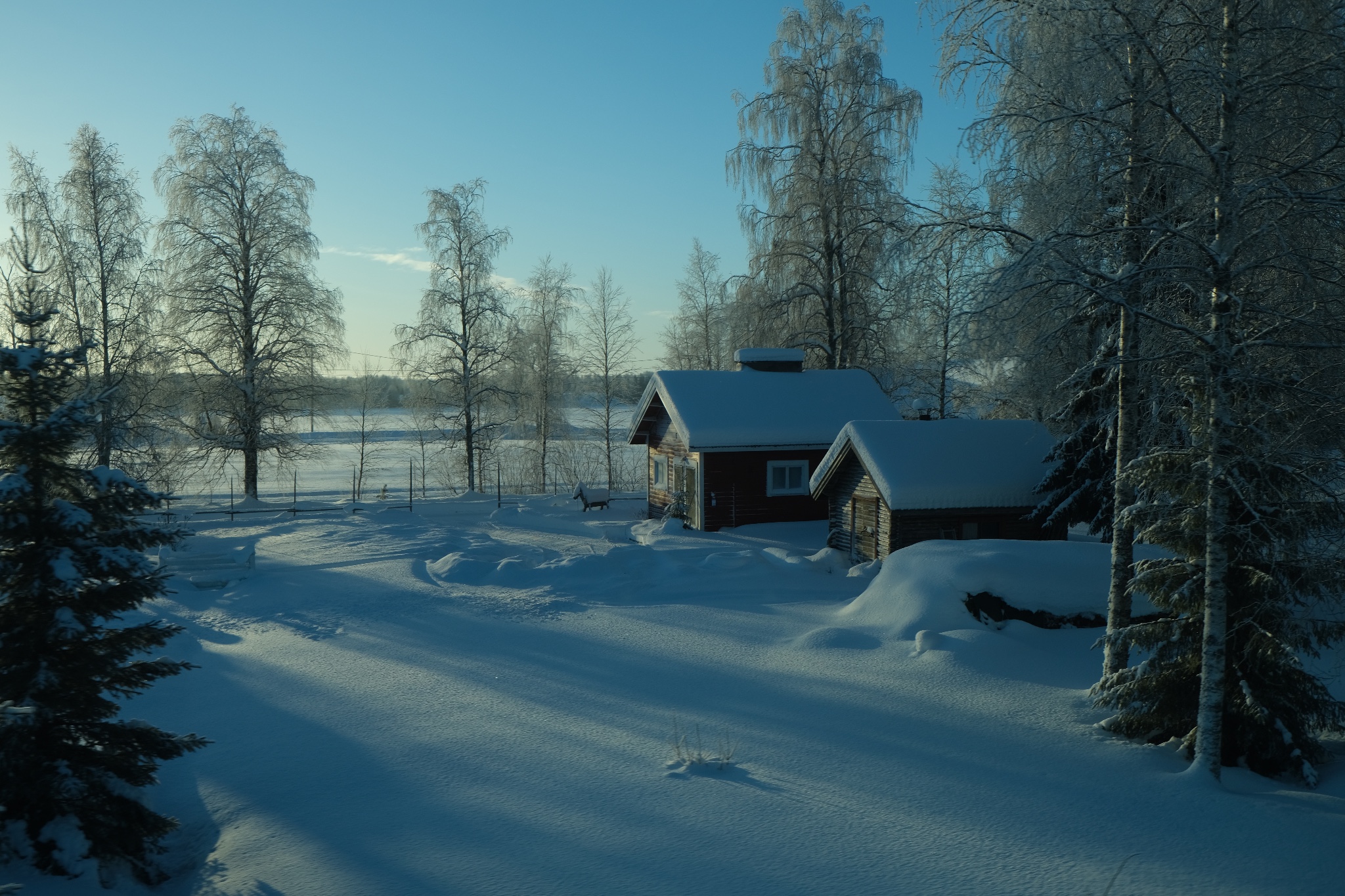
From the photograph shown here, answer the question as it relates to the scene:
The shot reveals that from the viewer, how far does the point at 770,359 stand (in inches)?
1049

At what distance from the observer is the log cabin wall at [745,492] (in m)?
23.3

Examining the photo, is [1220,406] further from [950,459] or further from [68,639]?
[950,459]

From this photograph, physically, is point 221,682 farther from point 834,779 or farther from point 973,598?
point 973,598

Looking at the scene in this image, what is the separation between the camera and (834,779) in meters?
8.03

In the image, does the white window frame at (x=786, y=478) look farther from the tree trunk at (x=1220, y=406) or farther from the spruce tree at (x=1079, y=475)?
the tree trunk at (x=1220, y=406)

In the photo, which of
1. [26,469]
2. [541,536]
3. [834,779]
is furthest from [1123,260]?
[541,536]

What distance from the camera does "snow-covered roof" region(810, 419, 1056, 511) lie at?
1728cm

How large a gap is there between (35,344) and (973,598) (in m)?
12.3

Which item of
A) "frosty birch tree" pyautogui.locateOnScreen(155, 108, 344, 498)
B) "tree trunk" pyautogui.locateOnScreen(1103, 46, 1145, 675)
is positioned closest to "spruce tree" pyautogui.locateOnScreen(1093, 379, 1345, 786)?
"tree trunk" pyautogui.locateOnScreen(1103, 46, 1145, 675)

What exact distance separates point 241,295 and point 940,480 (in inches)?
975

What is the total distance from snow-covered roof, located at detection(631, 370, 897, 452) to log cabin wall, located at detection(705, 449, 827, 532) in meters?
0.47

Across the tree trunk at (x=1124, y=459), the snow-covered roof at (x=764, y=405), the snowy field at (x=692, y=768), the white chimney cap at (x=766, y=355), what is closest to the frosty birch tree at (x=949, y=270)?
the tree trunk at (x=1124, y=459)

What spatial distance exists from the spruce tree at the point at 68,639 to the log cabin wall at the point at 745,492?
55.4ft

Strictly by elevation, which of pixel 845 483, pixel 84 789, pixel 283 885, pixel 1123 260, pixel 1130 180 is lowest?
pixel 283 885
